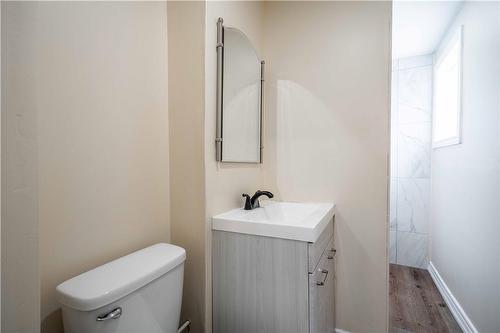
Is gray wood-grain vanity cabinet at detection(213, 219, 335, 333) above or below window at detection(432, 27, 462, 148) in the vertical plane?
below

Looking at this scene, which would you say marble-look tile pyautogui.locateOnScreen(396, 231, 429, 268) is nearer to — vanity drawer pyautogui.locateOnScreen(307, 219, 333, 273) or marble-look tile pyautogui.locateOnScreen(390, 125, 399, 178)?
marble-look tile pyautogui.locateOnScreen(390, 125, 399, 178)

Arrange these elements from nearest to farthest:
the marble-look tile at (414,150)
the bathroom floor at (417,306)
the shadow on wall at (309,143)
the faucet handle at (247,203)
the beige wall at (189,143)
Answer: the beige wall at (189,143) → the faucet handle at (247,203) → the shadow on wall at (309,143) → the bathroom floor at (417,306) → the marble-look tile at (414,150)

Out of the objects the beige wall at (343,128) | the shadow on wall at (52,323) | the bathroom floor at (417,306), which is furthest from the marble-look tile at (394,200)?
the shadow on wall at (52,323)

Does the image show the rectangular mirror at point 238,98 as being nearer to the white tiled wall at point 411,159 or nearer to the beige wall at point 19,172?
the beige wall at point 19,172

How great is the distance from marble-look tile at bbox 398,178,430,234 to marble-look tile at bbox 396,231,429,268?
0.07 meters

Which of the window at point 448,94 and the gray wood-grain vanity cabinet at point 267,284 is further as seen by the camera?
the window at point 448,94

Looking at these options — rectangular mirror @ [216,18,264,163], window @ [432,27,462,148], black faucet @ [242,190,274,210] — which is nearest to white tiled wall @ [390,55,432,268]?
window @ [432,27,462,148]

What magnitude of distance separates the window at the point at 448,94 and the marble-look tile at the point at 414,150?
121 mm

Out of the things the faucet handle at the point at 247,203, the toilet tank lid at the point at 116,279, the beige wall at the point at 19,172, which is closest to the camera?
the beige wall at the point at 19,172

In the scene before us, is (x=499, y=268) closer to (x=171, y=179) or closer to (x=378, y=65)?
(x=378, y=65)

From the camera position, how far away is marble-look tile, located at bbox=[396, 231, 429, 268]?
275cm

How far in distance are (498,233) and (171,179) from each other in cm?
176

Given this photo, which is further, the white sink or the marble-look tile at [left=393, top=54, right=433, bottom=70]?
the marble-look tile at [left=393, top=54, right=433, bottom=70]

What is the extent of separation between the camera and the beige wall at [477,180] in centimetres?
138
